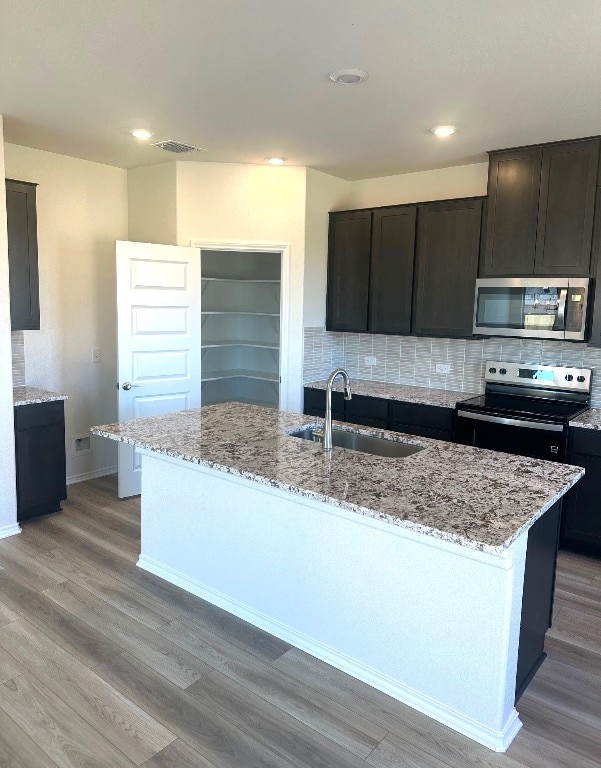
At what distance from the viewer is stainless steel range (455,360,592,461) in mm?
3666

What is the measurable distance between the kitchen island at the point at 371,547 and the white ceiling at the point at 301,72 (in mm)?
1788

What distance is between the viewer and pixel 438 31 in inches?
89.9

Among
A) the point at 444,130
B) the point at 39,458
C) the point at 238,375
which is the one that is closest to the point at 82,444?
the point at 39,458

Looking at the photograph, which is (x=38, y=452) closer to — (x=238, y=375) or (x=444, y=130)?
(x=238, y=375)

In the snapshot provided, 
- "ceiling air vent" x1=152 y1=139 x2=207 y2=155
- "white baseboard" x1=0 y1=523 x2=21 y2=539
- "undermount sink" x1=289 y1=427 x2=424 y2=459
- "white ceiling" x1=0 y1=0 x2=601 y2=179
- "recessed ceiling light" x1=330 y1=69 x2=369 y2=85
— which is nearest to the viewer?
"white ceiling" x1=0 y1=0 x2=601 y2=179

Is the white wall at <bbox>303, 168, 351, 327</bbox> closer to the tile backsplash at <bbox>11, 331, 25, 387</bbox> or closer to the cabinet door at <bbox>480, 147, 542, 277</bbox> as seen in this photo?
the cabinet door at <bbox>480, 147, 542, 277</bbox>

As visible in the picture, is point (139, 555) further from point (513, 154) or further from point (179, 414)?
point (513, 154)

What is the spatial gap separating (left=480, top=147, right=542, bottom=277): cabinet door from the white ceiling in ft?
0.52

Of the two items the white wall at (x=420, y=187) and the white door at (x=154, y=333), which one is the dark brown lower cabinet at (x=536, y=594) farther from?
the white door at (x=154, y=333)

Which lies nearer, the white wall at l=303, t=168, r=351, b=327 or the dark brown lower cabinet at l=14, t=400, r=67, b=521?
the dark brown lower cabinet at l=14, t=400, r=67, b=521

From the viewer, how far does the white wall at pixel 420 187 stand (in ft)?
14.7

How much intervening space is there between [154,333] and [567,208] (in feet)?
10.3

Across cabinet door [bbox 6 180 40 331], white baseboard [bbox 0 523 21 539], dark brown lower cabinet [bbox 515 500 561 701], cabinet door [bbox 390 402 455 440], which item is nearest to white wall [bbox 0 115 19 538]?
white baseboard [bbox 0 523 21 539]

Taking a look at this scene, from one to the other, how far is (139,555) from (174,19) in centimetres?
282
